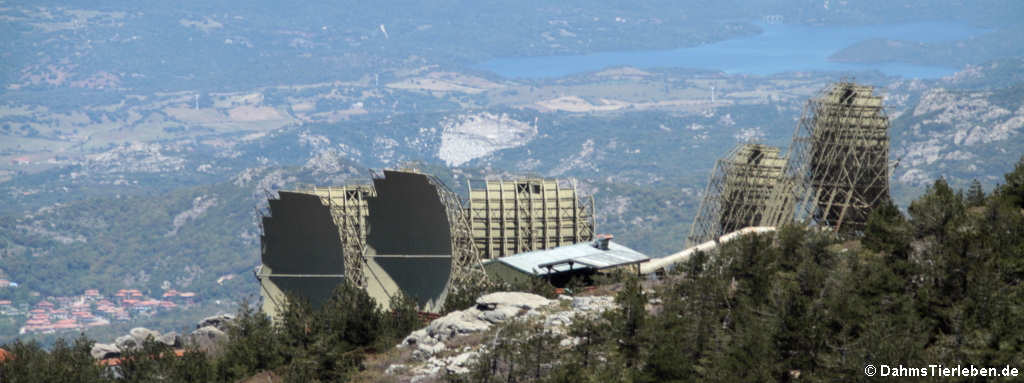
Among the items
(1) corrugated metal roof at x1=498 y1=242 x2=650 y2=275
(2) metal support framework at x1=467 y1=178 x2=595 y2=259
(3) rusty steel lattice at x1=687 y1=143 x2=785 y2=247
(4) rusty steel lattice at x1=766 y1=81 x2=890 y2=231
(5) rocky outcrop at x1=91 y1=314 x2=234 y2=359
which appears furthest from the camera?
(2) metal support framework at x1=467 y1=178 x2=595 y2=259

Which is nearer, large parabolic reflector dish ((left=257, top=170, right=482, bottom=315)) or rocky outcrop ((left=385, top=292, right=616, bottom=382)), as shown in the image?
rocky outcrop ((left=385, top=292, right=616, bottom=382))

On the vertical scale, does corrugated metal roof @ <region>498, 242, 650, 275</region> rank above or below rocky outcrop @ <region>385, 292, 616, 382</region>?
below

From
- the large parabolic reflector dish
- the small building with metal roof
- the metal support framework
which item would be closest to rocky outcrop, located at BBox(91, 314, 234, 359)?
the large parabolic reflector dish

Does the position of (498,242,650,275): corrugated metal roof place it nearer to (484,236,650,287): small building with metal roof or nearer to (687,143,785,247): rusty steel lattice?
(484,236,650,287): small building with metal roof

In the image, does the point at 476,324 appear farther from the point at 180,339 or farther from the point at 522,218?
the point at 522,218

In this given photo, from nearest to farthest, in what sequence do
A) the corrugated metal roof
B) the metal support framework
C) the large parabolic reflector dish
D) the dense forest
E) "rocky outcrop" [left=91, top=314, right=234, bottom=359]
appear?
the dense forest → the corrugated metal roof → the large parabolic reflector dish → "rocky outcrop" [left=91, top=314, right=234, bottom=359] → the metal support framework

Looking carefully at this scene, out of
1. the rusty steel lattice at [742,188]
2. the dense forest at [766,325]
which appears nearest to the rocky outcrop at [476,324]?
the dense forest at [766,325]

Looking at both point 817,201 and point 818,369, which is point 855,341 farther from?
point 817,201

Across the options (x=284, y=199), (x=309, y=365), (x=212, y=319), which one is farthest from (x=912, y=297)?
(x=212, y=319)
